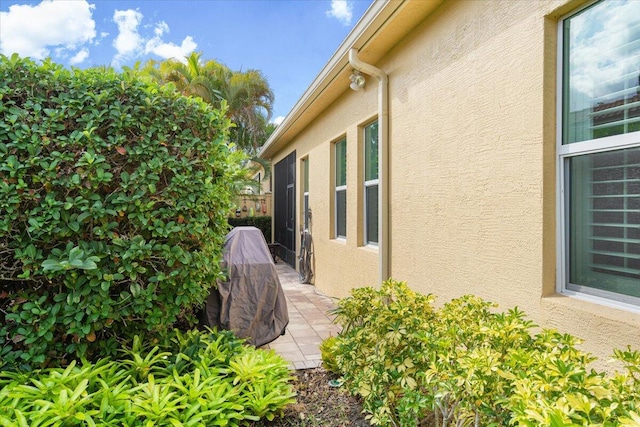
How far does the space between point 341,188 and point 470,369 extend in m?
5.15

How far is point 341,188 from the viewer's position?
680 centimetres

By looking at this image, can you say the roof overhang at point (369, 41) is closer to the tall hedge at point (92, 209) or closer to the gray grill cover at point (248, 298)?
the tall hedge at point (92, 209)

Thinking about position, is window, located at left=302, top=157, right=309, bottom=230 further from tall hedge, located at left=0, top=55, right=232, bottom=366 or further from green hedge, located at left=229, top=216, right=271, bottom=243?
tall hedge, located at left=0, top=55, right=232, bottom=366

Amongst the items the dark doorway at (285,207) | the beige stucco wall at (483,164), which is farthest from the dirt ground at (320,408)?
the dark doorway at (285,207)

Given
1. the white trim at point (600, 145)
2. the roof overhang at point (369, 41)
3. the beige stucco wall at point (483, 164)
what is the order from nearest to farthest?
the white trim at point (600, 145) → the beige stucco wall at point (483, 164) → the roof overhang at point (369, 41)

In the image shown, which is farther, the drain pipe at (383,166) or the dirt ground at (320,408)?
the drain pipe at (383,166)

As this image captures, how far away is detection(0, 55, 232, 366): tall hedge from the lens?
2.62 metres

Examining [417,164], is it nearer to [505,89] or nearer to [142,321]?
[505,89]

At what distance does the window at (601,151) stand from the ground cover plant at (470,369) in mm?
509

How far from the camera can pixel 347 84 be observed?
5902 mm

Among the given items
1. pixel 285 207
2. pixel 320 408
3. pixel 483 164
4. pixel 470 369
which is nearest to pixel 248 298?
pixel 320 408

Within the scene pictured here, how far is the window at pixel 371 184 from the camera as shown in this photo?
5.36 metres

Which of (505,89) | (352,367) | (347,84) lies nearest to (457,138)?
(505,89)

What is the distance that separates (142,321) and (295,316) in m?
3.03
